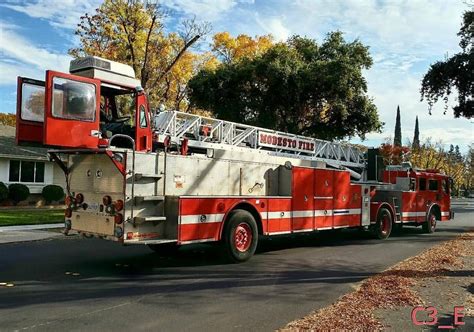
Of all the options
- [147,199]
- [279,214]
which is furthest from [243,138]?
[147,199]

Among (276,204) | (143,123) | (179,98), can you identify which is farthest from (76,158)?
(179,98)

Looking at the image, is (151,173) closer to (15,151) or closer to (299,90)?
(299,90)

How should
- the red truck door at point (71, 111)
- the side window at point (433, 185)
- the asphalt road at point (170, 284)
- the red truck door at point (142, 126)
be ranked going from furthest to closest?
the side window at point (433, 185), the red truck door at point (142, 126), the red truck door at point (71, 111), the asphalt road at point (170, 284)

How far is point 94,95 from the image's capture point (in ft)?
27.1

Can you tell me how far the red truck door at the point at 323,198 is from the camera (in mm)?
11961

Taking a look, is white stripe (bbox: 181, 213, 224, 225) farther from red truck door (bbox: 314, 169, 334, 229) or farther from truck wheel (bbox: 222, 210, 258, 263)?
red truck door (bbox: 314, 169, 334, 229)

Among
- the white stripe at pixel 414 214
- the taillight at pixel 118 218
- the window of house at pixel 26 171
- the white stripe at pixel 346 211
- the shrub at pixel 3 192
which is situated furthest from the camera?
the window of house at pixel 26 171

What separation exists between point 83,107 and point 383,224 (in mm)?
10576

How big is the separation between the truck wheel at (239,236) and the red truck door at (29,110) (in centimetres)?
396

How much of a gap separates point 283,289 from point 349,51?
817 inches

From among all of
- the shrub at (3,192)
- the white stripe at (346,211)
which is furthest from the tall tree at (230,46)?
the white stripe at (346,211)

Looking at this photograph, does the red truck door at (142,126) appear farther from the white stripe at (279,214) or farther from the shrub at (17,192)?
the shrub at (17,192)

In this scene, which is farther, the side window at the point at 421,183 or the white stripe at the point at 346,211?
the side window at the point at 421,183

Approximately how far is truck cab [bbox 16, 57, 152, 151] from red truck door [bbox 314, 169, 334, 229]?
4.83 metres
